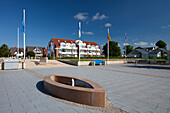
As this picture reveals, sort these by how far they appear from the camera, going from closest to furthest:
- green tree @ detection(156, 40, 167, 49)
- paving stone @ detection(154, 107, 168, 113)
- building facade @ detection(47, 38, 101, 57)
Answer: paving stone @ detection(154, 107, 168, 113) → building facade @ detection(47, 38, 101, 57) → green tree @ detection(156, 40, 167, 49)

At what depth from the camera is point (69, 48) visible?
53.6 metres

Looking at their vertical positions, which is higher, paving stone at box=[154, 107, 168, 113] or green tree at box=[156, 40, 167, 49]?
green tree at box=[156, 40, 167, 49]

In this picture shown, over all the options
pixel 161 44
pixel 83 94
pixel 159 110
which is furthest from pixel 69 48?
pixel 161 44

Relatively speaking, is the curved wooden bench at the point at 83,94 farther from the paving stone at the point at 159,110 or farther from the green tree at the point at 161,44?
the green tree at the point at 161,44

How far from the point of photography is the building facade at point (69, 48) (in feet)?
166

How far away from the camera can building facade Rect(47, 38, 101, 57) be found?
166ft

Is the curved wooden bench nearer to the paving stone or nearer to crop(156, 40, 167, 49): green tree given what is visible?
the paving stone

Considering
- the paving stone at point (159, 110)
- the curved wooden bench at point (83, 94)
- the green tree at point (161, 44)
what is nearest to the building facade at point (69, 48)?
the green tree at point (161, 44)

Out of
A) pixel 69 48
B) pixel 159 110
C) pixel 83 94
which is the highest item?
pixel 69 48

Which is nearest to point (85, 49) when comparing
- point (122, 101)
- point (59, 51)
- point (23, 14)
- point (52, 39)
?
point (59, 51)

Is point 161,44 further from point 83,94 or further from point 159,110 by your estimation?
point 83,94

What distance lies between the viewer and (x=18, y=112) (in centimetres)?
305

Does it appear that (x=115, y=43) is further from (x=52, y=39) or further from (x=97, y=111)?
(x=97, y=111)

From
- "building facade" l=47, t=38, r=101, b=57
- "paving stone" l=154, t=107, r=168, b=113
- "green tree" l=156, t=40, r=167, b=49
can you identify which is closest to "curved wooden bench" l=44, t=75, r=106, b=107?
"paving stone" l=154, t=107, r=168, b=113
